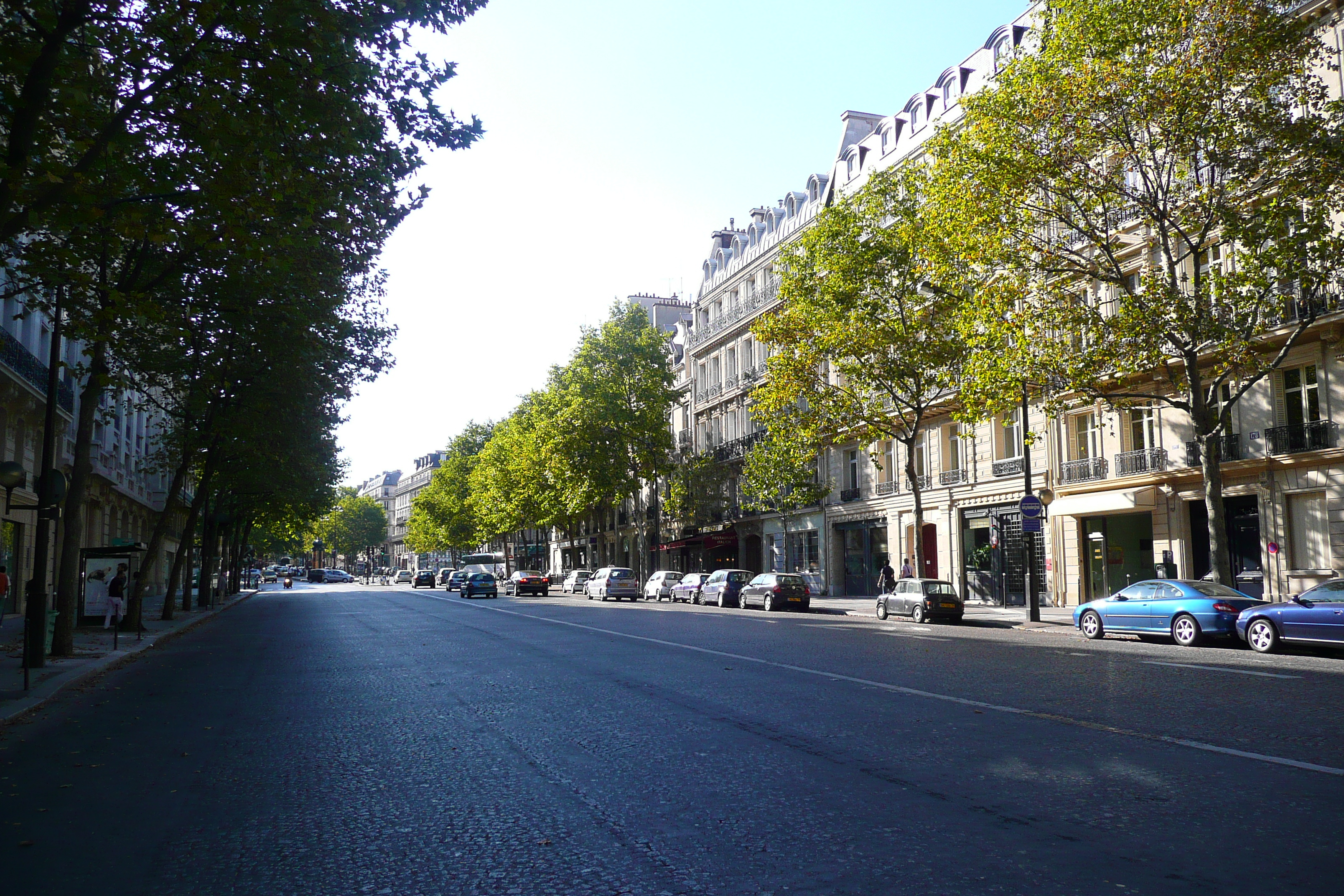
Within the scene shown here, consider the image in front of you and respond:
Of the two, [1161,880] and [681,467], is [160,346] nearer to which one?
[1161,880]

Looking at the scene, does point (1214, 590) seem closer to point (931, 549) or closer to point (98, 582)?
point (931, 549)

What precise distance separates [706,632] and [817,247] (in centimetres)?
1565

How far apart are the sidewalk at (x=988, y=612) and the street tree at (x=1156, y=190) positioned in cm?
512

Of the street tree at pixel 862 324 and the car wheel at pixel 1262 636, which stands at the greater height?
the street tree at pixel 862 324

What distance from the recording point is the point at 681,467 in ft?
187

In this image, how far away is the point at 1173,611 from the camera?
63.8 feet

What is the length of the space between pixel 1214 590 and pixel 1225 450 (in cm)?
883

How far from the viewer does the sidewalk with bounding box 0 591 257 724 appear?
1191 cm

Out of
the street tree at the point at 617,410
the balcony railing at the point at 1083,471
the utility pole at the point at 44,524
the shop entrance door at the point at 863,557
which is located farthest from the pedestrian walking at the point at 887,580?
the utility pole at the point at 44,524

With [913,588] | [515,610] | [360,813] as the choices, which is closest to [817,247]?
[913,588]

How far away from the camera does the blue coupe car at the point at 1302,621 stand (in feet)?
53.4

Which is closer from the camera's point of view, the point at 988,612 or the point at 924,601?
the point at 924,601

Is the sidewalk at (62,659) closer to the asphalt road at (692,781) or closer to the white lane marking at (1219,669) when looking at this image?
the asphalt road at (692,781)

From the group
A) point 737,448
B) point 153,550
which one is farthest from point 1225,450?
point 737,448
